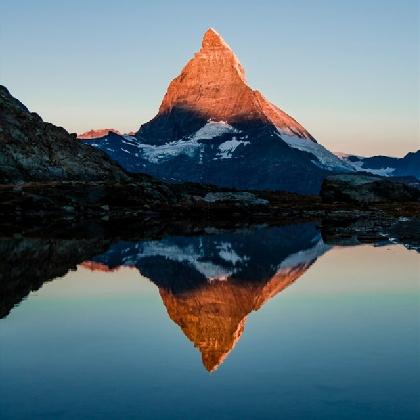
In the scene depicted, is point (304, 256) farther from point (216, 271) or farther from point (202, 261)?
point (216, 271)

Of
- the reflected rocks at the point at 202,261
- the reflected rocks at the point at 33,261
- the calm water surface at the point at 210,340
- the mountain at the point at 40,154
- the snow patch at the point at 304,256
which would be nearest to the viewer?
the calm water surface at the point at 210,340

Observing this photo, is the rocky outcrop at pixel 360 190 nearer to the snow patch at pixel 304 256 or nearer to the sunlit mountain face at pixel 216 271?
the sunlit mountain face at pixel 216 271

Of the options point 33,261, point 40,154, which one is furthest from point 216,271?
point 40,154

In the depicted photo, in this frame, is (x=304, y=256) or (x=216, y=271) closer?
(x=216, y=271)

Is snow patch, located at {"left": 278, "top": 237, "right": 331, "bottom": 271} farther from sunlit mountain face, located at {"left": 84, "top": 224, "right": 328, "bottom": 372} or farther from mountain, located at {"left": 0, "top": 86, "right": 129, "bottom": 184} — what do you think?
mountain, located at {"left": 0, "top": 86, "right": 129, "bottom": 184}

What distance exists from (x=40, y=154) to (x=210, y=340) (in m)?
128

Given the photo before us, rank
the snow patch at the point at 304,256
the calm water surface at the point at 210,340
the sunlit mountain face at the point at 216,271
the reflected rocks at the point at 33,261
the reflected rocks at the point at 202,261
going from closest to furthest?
the calm water surface at the point at 210,340
the sunlit mountain face at the point at 216,271
the reflected rocks at the point at 202,261
the reflected rocks at the point at 33,261
the snow patch at the point at 304,256

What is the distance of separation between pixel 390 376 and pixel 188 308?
567 inches

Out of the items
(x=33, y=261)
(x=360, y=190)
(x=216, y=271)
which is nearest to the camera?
(x=216, y=271)

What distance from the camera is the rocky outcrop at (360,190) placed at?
161m

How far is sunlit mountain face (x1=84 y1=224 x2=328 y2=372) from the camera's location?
29094mm

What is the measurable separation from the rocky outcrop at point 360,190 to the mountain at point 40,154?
4972 cm

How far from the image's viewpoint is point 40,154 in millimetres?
147375

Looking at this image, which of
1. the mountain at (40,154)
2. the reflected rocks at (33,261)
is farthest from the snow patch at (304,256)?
the mountain at (40,154)
